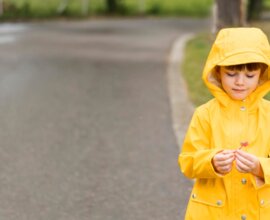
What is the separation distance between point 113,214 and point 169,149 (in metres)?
2.05

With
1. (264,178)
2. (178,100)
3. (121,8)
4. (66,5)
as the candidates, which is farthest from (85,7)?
(264,178)

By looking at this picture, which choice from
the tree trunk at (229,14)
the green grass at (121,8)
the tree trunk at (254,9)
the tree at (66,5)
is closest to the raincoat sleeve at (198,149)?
the tree trunk at (229,14)

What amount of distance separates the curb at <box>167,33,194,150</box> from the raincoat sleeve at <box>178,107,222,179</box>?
3967 mm

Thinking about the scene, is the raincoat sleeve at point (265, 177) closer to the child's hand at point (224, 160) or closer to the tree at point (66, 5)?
the child's hand at point (224, 160)

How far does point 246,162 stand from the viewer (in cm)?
321

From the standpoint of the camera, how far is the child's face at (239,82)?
3416 millimetres

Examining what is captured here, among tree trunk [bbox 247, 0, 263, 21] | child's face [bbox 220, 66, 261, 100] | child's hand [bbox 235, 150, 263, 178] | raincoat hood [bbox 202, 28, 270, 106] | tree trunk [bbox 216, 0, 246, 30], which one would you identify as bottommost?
tree trunk [bbox 247, 0, 263, 21]

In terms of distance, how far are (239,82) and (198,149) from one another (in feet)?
1.17

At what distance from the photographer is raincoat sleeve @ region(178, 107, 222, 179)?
10.9 ft

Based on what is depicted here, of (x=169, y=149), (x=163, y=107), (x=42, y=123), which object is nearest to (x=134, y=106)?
(x=163, y=107)

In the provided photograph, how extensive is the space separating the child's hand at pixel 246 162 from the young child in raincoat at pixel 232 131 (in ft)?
0.33

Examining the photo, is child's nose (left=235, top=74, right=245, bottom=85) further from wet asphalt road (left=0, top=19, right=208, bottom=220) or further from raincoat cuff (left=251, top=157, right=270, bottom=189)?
wet asphalt road (left=0, top=19, right=208, bottom=220)

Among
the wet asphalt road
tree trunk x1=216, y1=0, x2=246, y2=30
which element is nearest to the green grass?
the wet asphalt road

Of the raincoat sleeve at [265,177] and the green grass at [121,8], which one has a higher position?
the raincoat sleeve at [265,177]
